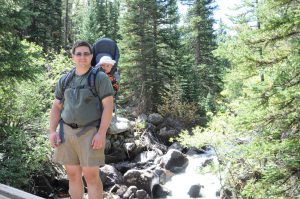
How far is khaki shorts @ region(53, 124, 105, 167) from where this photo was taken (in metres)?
3.73

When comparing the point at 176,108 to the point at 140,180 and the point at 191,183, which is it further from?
the point at 140,180

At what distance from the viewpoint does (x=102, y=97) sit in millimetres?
3707

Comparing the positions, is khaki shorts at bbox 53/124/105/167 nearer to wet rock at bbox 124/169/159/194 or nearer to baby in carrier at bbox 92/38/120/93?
baby in carrier at bbox 92/38/120/93

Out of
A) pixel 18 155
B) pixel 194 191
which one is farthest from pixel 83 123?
pixel 194 191

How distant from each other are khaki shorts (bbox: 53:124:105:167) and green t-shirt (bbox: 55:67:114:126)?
5.1 inches

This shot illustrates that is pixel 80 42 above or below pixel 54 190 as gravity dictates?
above

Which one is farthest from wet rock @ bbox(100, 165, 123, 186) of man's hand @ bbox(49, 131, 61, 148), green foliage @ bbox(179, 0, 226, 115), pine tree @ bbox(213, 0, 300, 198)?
green foliage @ bbox(179, 0, 226, 115)

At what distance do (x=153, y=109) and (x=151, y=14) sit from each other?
6395 mm

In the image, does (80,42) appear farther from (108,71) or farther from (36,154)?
(36,154)

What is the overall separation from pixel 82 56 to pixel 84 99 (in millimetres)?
468

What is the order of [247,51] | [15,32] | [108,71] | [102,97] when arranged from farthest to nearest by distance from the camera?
[15,32] < [247,51] < [108,71] < [102,97]

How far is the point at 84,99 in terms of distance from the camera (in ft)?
12.2

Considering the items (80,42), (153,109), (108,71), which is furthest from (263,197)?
(153,109)

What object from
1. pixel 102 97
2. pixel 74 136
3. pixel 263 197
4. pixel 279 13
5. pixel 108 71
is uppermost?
pixel 279 13
